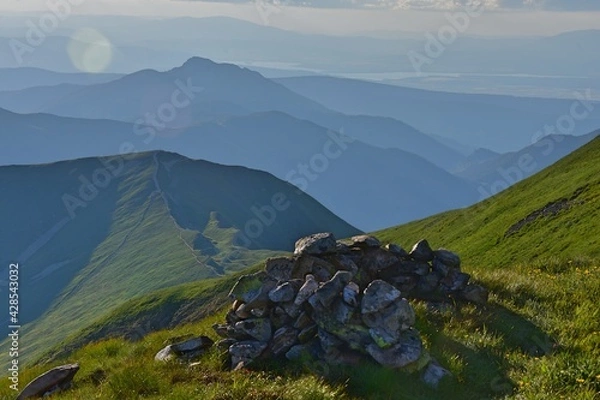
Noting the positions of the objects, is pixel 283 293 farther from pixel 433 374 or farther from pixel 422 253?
pixel 422 253

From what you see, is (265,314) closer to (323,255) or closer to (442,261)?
(323,255)

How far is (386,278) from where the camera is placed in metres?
16.9

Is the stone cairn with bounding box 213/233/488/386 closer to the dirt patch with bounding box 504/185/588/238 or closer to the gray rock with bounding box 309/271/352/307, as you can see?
the gray rock with bounding box 309/271/352/307

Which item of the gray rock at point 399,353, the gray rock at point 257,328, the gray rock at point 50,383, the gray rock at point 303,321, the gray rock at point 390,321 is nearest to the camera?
the gray rock at point 399,353

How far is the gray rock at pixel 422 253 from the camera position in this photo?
17438 mm

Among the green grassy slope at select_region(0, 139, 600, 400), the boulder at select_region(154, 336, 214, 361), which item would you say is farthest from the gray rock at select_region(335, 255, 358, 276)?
the boulder at select_region(154, 336, 214, 361)

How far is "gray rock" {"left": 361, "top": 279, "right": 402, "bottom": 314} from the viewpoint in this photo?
12422 millimetres

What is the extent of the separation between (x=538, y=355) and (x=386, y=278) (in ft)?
17.4

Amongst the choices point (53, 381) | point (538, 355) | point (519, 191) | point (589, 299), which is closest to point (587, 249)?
point (589, 299)

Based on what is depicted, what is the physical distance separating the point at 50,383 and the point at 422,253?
11.8 metres

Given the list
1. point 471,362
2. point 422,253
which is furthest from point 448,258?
point 471,362

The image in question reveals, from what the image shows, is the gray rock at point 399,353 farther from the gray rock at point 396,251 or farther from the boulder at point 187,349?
the gray rock at point 396,251

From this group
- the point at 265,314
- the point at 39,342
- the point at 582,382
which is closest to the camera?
the point at 582,382

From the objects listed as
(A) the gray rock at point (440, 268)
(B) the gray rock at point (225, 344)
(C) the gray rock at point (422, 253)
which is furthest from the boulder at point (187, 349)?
(A) the gray rock at point (440, 268)
